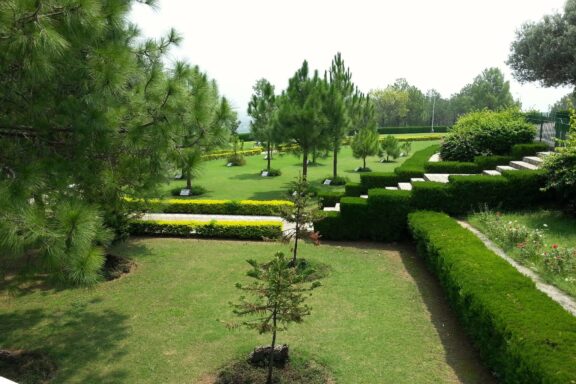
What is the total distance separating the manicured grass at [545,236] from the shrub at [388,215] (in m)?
1.73

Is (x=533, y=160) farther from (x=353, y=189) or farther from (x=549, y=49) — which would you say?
(x=549, y=49)

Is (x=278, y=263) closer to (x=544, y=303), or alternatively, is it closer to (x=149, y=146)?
(x=149, y=146)

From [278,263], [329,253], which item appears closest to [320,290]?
[329,253]

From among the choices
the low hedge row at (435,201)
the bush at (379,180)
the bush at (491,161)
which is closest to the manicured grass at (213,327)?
the low hedge row at (435,201)

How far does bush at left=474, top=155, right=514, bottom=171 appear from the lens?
14.7 meters

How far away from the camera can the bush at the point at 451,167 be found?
14.9m

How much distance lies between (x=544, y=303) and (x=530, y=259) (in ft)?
9.12

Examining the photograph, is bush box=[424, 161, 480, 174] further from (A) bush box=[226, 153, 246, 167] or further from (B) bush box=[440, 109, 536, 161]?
(A) bush box=[226, 153, 246, 167]

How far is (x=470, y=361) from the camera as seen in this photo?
6.20 metres

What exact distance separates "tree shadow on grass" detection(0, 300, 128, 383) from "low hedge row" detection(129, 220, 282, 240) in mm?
4757

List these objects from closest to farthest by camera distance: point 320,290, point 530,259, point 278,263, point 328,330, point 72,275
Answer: point 72,275
point 278,263
point 328,330
point 530,259
point 320,290

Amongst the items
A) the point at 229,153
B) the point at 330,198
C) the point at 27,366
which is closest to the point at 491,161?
the point at 330,198

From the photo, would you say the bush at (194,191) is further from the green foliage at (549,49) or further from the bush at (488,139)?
the green foliage at (549,49)

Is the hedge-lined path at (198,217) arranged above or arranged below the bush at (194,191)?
below
